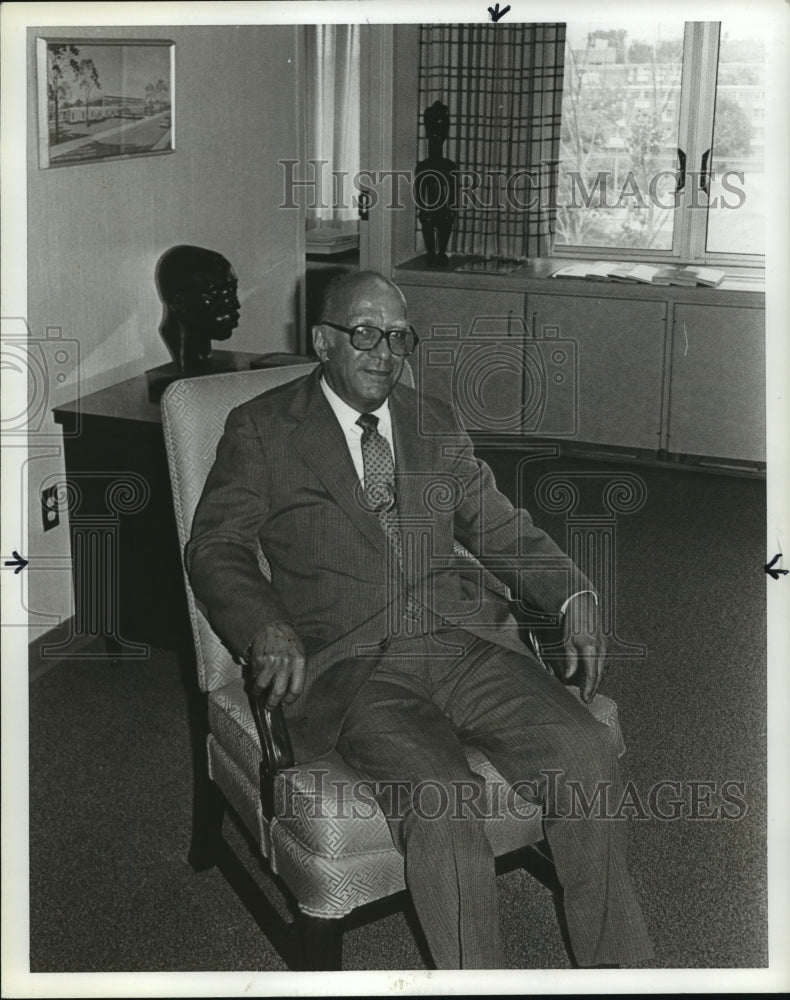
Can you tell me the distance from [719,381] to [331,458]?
3.43 meters

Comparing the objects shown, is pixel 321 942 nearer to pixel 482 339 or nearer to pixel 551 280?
pixel 551 280

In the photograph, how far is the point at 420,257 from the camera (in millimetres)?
5836

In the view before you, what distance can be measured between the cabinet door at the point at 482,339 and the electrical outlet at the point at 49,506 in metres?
2.34

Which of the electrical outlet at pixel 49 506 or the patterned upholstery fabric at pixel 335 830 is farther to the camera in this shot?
the electrical outlet at pixel 49 506

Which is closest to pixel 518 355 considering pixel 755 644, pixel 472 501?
pixel 755 644

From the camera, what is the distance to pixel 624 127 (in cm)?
548

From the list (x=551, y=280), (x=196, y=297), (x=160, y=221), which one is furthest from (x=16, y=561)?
(x=551, y=280)

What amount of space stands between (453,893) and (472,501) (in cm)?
82

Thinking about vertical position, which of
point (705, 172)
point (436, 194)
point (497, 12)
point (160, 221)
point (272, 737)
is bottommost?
point (272, 737)

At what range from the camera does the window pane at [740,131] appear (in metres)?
5.30

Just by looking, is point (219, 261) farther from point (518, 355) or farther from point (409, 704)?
point (518, 355)

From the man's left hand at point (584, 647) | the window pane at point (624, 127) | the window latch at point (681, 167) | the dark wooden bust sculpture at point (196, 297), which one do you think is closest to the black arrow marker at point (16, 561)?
the man's left hand at point (584, 647)

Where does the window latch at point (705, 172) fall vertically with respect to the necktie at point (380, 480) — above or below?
above

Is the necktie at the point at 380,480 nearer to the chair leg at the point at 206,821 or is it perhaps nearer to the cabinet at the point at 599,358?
the chair leg at the point at 206,821
